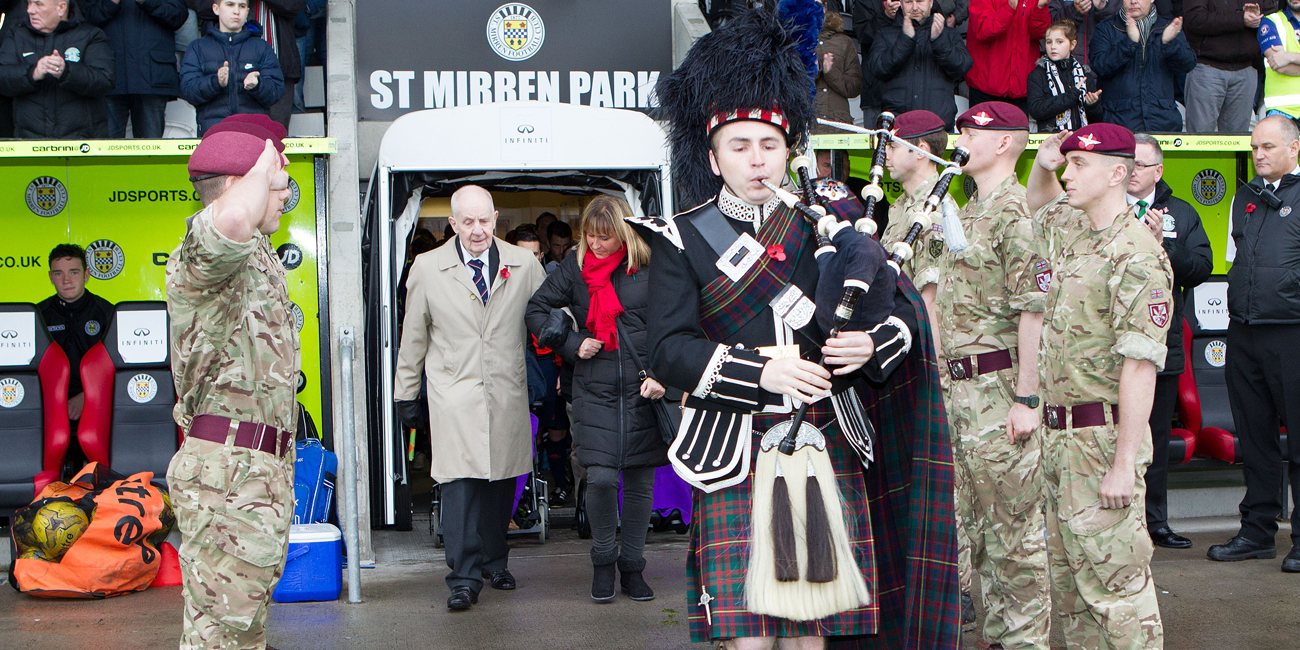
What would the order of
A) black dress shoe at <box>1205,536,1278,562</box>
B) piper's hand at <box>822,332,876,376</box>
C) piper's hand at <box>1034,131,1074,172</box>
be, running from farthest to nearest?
1. black dress shoe at <box>1205,536,1278,562</box>
2. piper's hand at <box>1034,131,1074,172</box>
3. piper's hand at <box>822,332,876,376</box>

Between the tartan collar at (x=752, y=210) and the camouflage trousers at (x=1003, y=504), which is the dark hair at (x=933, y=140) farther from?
the tartan collar at (x=752, y=210)

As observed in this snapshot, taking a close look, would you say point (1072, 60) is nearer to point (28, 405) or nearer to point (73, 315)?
point (73, 315)

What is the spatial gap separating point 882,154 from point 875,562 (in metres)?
1.04

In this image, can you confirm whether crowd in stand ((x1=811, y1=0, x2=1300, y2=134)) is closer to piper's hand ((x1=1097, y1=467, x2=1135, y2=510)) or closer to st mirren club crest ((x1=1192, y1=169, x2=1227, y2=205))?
st mirren club crest ((x1=1192, y1=169, x2=1227, y2=205))

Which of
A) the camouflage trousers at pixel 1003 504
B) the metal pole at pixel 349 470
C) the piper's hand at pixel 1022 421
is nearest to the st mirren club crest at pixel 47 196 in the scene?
the metal pole at pixel 349 470

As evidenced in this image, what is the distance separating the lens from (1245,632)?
4.48m

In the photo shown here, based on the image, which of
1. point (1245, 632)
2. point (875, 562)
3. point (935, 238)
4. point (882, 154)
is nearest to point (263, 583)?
point (875, 562)

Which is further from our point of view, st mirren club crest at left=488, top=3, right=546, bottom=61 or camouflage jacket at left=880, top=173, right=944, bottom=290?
st mirren club crest at left=488, top=3, right=546, bottom=61

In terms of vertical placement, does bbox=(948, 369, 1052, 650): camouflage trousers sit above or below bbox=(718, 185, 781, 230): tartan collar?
below

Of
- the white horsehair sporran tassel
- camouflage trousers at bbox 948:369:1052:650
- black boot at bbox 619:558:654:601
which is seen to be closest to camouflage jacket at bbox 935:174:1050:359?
camouflage trousers at bbox 948:369:1052:650

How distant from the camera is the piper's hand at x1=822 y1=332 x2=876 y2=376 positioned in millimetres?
2525

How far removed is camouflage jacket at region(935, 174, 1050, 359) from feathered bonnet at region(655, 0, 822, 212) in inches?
49.5

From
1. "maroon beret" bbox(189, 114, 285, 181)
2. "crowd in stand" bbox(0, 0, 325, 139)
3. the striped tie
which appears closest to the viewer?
"maroon beret" bbox(189, 114, 285, 181)

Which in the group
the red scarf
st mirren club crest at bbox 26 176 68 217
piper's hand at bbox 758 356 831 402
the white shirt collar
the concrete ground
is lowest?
the concrete ground
